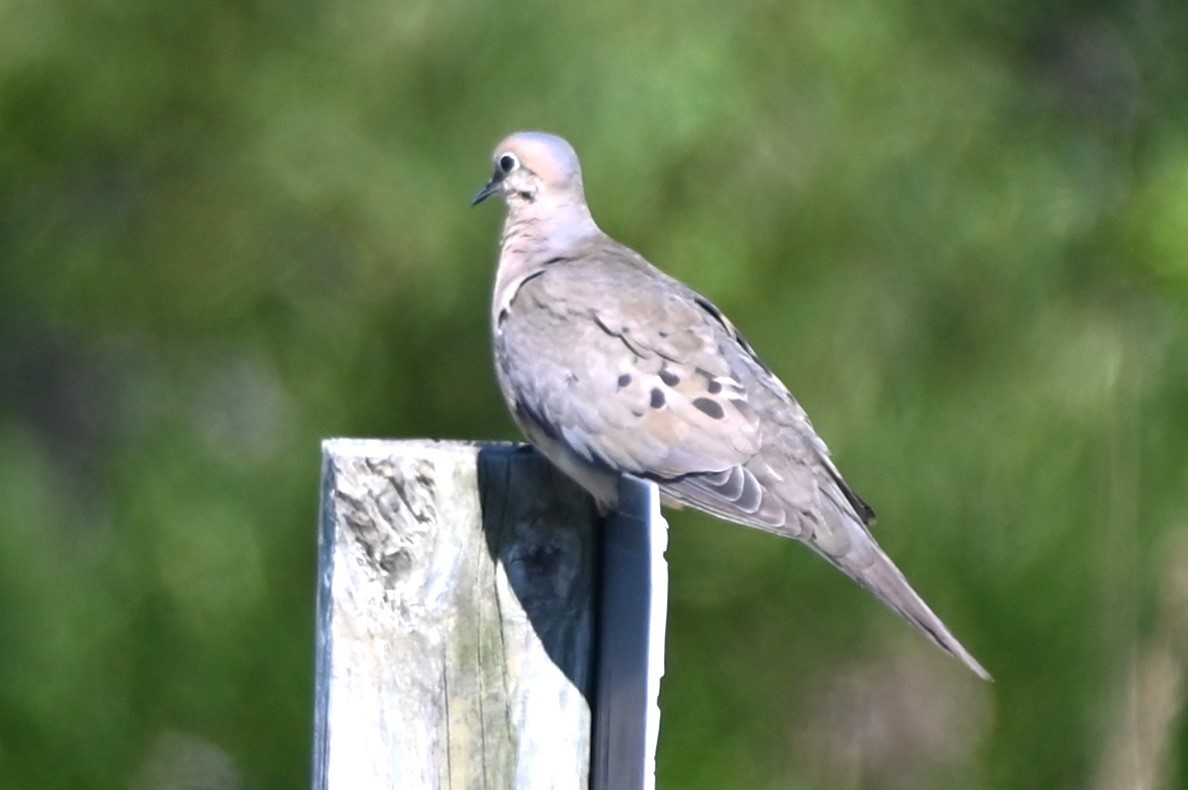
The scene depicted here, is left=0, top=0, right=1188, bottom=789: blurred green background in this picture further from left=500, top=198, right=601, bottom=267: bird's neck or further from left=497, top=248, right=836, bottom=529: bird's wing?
left=497, top=248, right=836, bottom=529: bird's wing

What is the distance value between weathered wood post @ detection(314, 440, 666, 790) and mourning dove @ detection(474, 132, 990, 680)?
40 centimetres

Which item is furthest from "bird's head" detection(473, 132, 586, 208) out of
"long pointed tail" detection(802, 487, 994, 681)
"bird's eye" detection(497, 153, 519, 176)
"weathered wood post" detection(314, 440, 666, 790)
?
"weathered wood post" detection(314, 440, 666, 790)

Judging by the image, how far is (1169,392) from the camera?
317 centimetres

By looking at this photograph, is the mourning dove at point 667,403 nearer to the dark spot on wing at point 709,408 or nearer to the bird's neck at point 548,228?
the dark spot on wing at point 709,408

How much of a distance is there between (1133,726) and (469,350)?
1.32m

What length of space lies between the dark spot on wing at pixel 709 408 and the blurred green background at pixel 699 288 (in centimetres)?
59

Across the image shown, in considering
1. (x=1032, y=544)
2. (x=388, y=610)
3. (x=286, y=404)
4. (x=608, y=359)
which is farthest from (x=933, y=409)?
(x=388, y=610)

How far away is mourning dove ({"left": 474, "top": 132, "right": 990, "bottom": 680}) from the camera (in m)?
2.42

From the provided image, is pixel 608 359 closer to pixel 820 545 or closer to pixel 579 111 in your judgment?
pixel 820 545

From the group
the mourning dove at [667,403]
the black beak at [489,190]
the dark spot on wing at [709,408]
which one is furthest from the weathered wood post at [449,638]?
the black beak at [489,190]

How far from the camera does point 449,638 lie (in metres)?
1.84

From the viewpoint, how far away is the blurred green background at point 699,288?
10.0ft

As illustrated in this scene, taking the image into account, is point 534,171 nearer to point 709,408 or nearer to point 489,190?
point 489,190

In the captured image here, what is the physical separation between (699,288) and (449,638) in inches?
54.3
